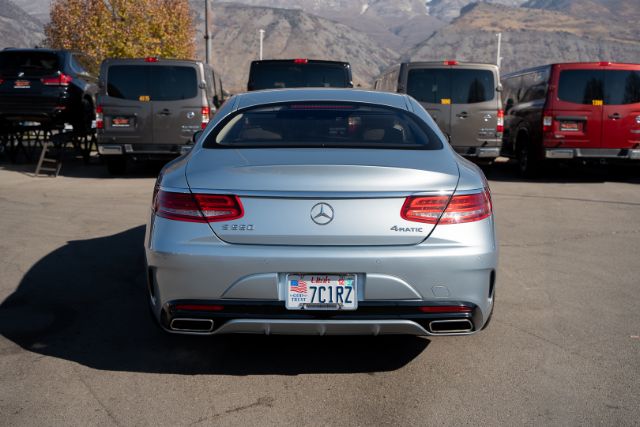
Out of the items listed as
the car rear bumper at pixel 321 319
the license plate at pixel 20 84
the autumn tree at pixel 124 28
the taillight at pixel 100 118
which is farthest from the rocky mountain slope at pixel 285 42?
the car rear bumper at pixel 321 319

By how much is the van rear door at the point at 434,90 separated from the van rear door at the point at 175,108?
3882 millimetres

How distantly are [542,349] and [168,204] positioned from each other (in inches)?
94.8

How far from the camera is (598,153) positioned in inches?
523

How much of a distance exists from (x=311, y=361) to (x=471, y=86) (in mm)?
10193

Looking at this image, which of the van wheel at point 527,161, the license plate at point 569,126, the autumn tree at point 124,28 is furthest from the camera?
the autumn tree at point 124,28

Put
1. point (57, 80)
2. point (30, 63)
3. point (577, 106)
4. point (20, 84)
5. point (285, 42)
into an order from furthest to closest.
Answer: point (285, 42), point (30, 63), point (57, 80), point (20, 84), point (577, 106)

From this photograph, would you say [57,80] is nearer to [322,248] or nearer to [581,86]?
[581,86]

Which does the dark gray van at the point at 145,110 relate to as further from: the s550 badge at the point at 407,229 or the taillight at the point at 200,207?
the s550 badge at the point at 407,229

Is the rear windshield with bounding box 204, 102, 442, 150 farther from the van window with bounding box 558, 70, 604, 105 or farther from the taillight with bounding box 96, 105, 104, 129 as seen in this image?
the van window with bounding box 558, 70, 604, 105

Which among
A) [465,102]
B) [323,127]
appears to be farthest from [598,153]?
[323,127]

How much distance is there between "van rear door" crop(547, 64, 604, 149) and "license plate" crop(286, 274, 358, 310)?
10.7m

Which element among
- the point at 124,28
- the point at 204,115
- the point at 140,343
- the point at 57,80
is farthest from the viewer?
the point at 124,28

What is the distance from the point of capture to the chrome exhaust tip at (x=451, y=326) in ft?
12.2

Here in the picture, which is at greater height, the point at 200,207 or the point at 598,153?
the point at 200,207
